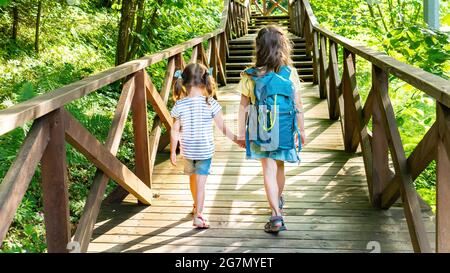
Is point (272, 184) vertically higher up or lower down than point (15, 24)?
lower down

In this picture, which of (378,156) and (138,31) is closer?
(378,156)

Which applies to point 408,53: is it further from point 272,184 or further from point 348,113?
point 272,184

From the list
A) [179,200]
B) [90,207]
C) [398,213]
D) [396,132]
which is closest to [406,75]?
[396,132]

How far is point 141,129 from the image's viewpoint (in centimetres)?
456

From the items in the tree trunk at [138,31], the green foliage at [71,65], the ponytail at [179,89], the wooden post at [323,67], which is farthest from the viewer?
the tree trunk at [138,31]

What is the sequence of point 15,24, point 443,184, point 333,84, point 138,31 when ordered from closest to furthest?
1. point 443,184
2. point 333,84
3. point 138,31
4. point 15,24

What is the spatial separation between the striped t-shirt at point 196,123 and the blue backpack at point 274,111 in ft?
1.09

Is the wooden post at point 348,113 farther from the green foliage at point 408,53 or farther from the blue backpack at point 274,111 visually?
the blue backpack at point 274,111

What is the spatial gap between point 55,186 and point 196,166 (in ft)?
4.62

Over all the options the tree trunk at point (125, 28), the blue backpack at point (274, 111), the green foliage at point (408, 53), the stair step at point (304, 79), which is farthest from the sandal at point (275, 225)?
the stair step at point (304, 79)

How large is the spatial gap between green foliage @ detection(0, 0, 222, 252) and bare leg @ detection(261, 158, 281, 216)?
5.71ft

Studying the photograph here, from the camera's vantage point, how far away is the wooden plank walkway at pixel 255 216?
150 inches

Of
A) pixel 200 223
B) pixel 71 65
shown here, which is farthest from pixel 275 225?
pixel 71 65

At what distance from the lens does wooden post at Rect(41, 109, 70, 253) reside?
281 cm
